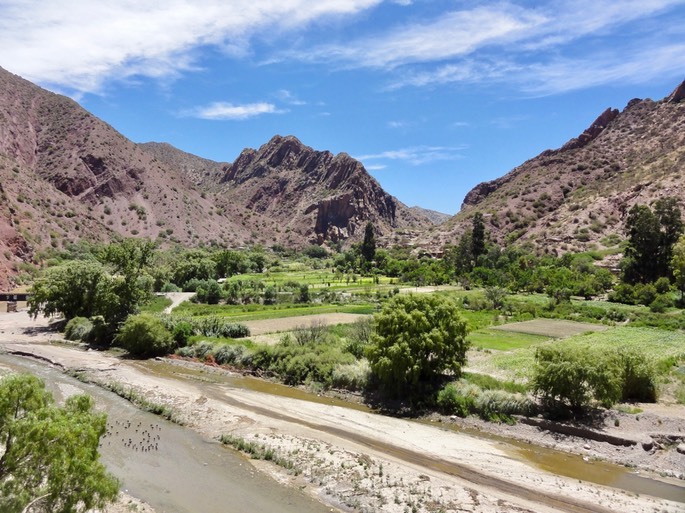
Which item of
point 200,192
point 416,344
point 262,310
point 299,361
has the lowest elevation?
point 299,361

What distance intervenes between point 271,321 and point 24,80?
15240cm

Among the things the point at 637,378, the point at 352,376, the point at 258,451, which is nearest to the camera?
the point at 258,451

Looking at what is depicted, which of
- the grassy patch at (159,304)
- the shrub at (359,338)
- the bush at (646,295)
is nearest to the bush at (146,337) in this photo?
the shrub at (359,338)

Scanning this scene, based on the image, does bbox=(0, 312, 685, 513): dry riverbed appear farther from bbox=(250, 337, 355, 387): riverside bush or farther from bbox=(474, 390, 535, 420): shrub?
bbox=(250, 337, 355, 387): riverside bush

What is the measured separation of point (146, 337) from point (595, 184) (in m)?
137

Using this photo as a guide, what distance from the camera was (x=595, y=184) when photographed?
141250 millimetres

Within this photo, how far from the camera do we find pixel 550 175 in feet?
526

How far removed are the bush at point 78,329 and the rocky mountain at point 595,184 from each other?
104596 millimetres

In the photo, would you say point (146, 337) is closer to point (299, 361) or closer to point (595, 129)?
point (299, 361)

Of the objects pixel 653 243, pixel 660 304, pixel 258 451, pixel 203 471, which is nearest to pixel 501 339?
pixel 660 304

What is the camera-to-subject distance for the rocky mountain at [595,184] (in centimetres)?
11769

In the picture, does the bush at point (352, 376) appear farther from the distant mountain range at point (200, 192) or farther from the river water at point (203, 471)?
the distant mountain range at point (200, 192)

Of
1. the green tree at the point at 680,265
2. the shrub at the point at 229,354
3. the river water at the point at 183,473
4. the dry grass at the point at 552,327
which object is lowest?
the river water at the point at 183,473

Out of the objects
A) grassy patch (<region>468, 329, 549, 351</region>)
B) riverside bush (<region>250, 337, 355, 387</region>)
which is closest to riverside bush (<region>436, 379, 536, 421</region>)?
riverside bush (<region>250, 337, 355, 387</region>)
